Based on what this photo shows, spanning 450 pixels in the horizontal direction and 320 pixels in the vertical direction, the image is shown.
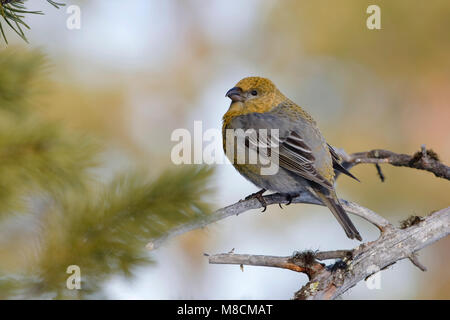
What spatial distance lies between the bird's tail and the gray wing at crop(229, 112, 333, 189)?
70 millimetres

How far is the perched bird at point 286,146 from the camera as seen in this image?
2916 mm

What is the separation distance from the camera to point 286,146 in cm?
309

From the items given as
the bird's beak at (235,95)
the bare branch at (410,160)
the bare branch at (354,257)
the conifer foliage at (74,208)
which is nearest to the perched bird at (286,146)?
the bird's beak at (235,95)

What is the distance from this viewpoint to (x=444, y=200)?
533cm

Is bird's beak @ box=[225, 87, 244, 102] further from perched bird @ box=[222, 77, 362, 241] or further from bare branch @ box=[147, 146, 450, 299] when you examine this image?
bare branch @ box=[147, 146, 450, 299]

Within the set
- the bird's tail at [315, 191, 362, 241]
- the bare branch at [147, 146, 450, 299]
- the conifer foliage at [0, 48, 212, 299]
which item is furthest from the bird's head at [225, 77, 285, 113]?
the conifer foliage at [0, 48, 212, 299]

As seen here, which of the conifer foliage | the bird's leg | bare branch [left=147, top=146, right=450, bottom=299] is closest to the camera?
the conifer foliage


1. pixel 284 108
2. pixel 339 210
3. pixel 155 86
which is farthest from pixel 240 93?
pixel 155 86

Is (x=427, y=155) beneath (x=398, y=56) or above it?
beneath

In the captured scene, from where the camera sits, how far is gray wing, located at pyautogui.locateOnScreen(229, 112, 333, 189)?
2.95 metres
